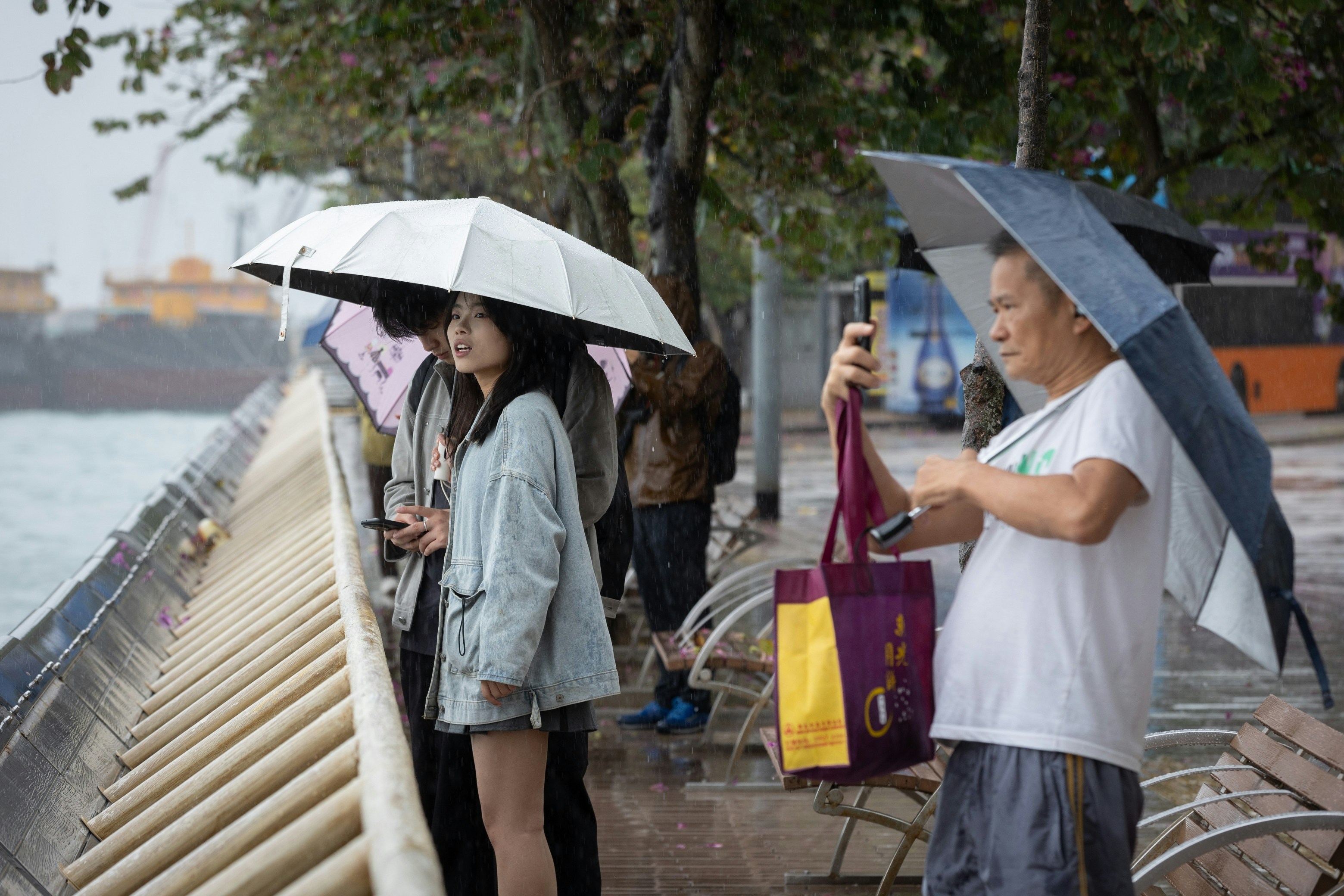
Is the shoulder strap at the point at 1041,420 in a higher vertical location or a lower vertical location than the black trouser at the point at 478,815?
higher

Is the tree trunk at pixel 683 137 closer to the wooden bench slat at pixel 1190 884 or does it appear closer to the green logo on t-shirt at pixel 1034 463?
the wooden bench slat at pixel 1190 884

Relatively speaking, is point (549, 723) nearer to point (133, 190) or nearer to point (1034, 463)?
point (1034, 463)

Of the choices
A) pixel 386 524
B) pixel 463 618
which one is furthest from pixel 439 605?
pixel 463 618

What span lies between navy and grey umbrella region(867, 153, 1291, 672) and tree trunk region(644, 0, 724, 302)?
4.07m

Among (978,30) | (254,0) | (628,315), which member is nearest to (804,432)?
(254,0)

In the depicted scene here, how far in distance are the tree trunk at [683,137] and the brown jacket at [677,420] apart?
0.63m

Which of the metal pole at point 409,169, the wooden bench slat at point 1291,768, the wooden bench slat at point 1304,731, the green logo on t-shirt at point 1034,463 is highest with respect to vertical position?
the metal pole at point 409,169

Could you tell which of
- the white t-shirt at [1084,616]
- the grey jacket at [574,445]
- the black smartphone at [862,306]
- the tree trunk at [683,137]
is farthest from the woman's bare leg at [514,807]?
the tree trunk at [683,137]

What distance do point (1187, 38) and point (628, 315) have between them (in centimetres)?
374

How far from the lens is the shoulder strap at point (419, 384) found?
3.65 metres

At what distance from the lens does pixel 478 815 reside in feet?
11.6

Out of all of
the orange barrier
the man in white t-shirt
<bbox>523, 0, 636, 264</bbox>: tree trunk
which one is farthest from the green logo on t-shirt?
the orange barrier

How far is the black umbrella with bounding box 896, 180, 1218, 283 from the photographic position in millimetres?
2623

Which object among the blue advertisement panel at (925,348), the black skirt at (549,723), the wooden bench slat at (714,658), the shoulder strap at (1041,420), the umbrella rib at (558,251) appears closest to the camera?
the shoulder strap at (1041,420)
